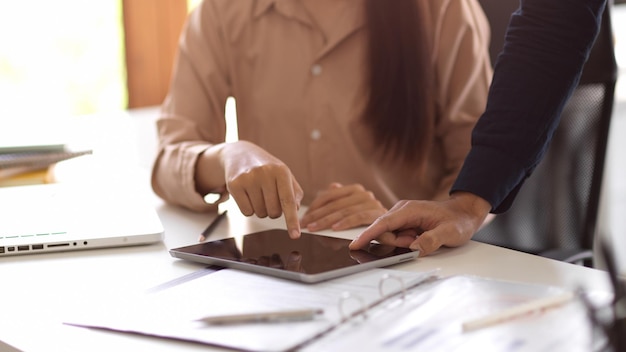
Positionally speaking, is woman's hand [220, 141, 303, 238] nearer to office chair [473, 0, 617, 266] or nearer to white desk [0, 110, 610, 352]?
white desk [0, 110, 610, 352]

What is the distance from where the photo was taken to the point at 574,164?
1.37 metres

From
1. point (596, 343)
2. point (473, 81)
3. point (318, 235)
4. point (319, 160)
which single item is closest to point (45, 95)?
point (319, 160)

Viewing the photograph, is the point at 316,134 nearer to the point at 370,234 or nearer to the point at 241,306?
the point at 370,234

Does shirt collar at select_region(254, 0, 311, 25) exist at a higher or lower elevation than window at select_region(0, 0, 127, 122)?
higher

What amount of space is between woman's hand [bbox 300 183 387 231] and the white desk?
30 millimetres

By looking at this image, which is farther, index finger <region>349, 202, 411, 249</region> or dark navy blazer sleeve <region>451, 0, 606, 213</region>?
dark navy blazer sleeve <region>451, 0, 606, 213</region>

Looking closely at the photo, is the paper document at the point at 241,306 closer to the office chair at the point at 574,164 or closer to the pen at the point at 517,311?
the pen at the point at 517,311

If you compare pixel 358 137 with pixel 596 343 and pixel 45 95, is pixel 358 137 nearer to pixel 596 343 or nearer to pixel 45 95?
pixel 596 343

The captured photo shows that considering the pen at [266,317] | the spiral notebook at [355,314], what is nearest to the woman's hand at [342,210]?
the spiral notebook at [355,314]

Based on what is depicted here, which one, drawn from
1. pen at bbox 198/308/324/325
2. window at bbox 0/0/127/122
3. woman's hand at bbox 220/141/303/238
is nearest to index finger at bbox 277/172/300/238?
woman's hand at bbox 220/141/303/238

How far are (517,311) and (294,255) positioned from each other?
0.28m

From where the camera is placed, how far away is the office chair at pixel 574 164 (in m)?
1.33

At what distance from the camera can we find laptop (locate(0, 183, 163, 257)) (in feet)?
3.14

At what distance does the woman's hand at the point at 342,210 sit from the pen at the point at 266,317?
1.30ft
